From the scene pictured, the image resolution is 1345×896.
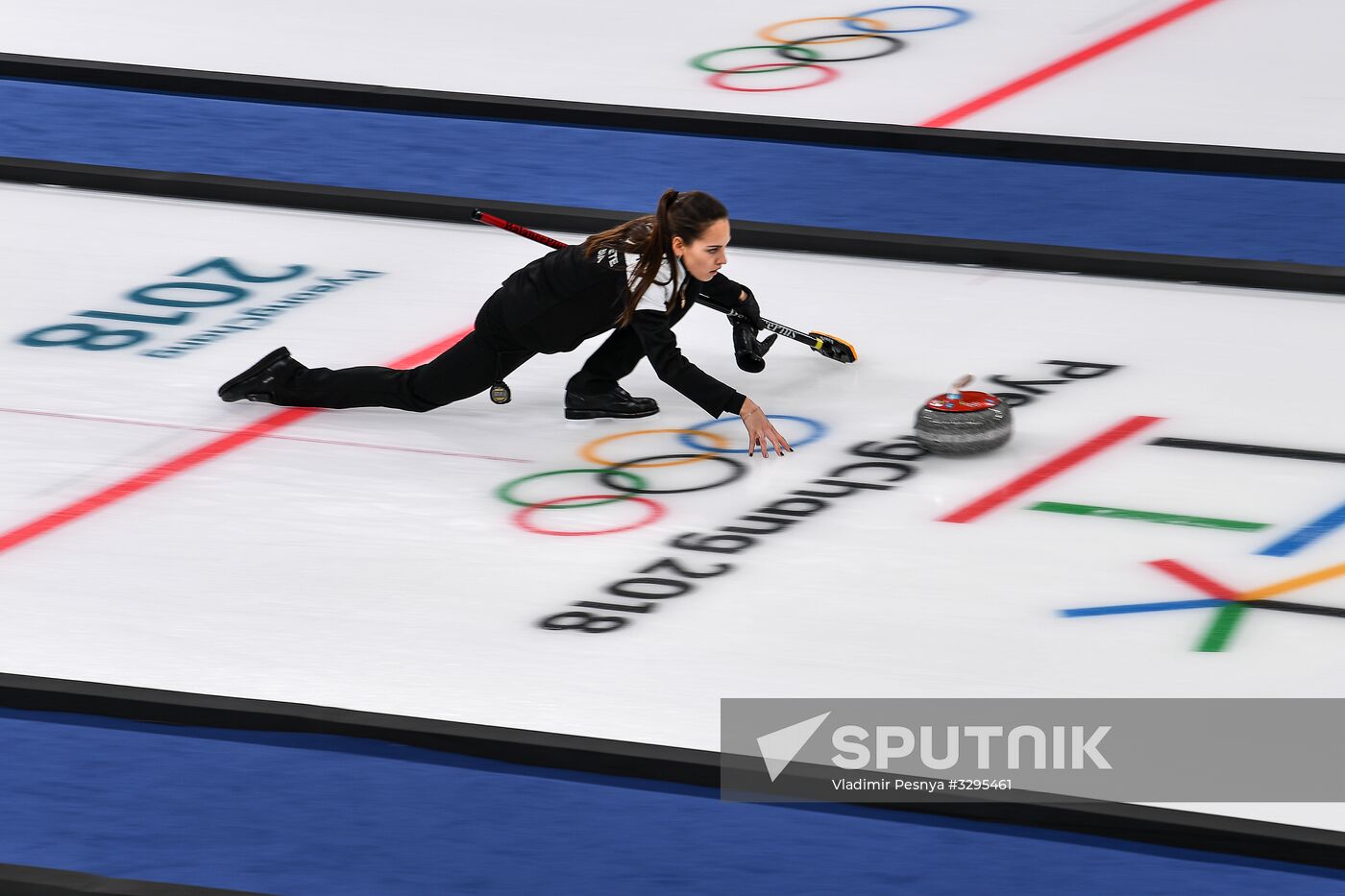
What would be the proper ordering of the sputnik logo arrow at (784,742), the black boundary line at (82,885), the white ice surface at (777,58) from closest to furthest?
the black boundary line at (82,885)
the sputnik logo arrow at (784,742)
the white ice surface at (777,58)

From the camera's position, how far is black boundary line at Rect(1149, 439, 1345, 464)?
4.73 m

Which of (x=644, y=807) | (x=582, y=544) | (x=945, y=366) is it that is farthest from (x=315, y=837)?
(x=945, y=366)

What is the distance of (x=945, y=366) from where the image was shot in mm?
5320

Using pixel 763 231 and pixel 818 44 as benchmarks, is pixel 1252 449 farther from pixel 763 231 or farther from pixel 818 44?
pixel 818 44

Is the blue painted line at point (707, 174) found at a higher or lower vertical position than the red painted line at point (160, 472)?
higher

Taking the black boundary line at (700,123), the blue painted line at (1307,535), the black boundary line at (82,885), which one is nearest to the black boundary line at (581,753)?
the black boundary line at (82,885)

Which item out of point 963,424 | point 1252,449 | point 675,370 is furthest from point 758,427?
point 1252,449

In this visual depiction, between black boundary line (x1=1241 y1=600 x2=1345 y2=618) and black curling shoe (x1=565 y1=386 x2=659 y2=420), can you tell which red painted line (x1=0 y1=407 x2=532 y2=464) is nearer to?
black curling shoe (x1=565 y1=386 x2=659 y2=420)

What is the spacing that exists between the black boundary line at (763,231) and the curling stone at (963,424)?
128 centimetres

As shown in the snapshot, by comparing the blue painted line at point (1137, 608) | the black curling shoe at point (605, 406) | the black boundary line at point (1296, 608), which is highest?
the black curling shoe at point (605, 406)

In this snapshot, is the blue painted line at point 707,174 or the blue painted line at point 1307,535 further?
the blue painted line at point 707,174

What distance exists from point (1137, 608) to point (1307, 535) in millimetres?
520

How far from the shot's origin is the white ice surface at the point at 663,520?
3.86 metres

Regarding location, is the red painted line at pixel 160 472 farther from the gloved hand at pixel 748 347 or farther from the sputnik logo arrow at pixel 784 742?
the sputnik logo arrow at pixel 784 742
